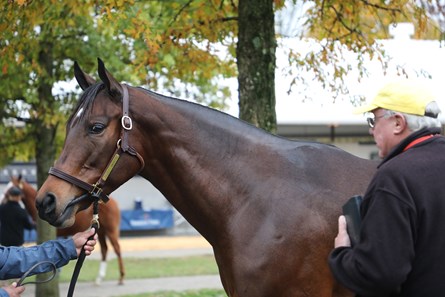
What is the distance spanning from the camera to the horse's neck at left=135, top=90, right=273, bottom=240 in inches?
158

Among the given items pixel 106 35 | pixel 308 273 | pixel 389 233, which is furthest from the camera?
pixel 106 35

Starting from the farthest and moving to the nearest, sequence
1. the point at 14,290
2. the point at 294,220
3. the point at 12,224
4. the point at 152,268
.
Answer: the point at 152,268
the point at 12,224
the point at 294,220
the point at 14,290

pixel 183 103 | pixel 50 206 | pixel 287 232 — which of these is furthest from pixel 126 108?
pixel 287 232

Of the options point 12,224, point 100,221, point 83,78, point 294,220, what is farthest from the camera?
point 100,221

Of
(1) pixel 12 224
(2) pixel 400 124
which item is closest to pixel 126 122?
(2) pixel 400 124

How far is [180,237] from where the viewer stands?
2309 centimetres

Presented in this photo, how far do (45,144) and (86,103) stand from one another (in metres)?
7.74

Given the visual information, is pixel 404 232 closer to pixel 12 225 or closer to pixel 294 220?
pixel 294 220

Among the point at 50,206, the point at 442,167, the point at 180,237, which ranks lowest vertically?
the point at 180,237

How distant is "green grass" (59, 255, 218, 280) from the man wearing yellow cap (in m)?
11.9

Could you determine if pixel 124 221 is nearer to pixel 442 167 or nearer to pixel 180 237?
pixel 180 237

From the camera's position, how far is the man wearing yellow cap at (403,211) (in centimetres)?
249

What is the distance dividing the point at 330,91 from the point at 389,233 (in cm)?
689

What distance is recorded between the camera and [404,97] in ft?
8.83
